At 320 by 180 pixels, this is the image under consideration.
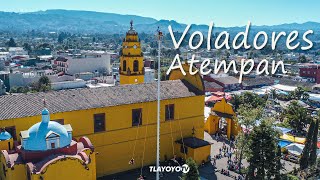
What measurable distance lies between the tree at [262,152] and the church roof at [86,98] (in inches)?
361

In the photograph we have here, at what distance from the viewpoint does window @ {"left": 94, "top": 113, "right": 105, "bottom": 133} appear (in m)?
27.8

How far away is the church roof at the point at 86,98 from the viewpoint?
992 inches

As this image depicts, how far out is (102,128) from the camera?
28.2 meters

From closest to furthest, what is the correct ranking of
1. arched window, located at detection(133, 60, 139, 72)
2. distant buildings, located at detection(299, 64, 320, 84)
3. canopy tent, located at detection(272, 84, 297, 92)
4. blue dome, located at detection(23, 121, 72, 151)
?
blue dome, located at detection(23, 121, 72, 151) → arched window, located at detection(133, 60, 139, 72) → canopy tent, located at detection(272, 84, 297, 92) → distant buildings, located at detection(299, 64, 320, 84)

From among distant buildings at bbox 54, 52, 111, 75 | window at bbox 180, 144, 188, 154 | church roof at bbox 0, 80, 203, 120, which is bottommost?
window at bbox 180, 144, 188, 154

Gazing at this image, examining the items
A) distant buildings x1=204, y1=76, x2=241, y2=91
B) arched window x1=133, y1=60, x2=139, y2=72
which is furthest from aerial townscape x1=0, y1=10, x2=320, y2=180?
distant buildings x1=204, y1=76, x2=241, y2=91

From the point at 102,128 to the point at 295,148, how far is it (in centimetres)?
1891

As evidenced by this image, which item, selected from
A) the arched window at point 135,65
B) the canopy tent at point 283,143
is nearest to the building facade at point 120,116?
the arched window at point 135,65

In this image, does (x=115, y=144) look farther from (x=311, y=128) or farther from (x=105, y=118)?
(x=311, y=128)

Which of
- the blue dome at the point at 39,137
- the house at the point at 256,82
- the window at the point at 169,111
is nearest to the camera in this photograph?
the blue dome at the point at 39,137

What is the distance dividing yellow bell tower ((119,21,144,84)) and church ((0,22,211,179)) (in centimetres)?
502

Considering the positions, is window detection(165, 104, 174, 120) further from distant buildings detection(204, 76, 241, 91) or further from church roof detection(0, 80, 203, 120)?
distant buildings detection(204, 76, 241, 91)

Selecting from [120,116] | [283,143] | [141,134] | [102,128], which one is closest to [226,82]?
[283,143]

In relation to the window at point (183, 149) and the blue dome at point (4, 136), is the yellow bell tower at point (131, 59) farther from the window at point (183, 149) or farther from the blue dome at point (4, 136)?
the blue dome at point (4, 136)
